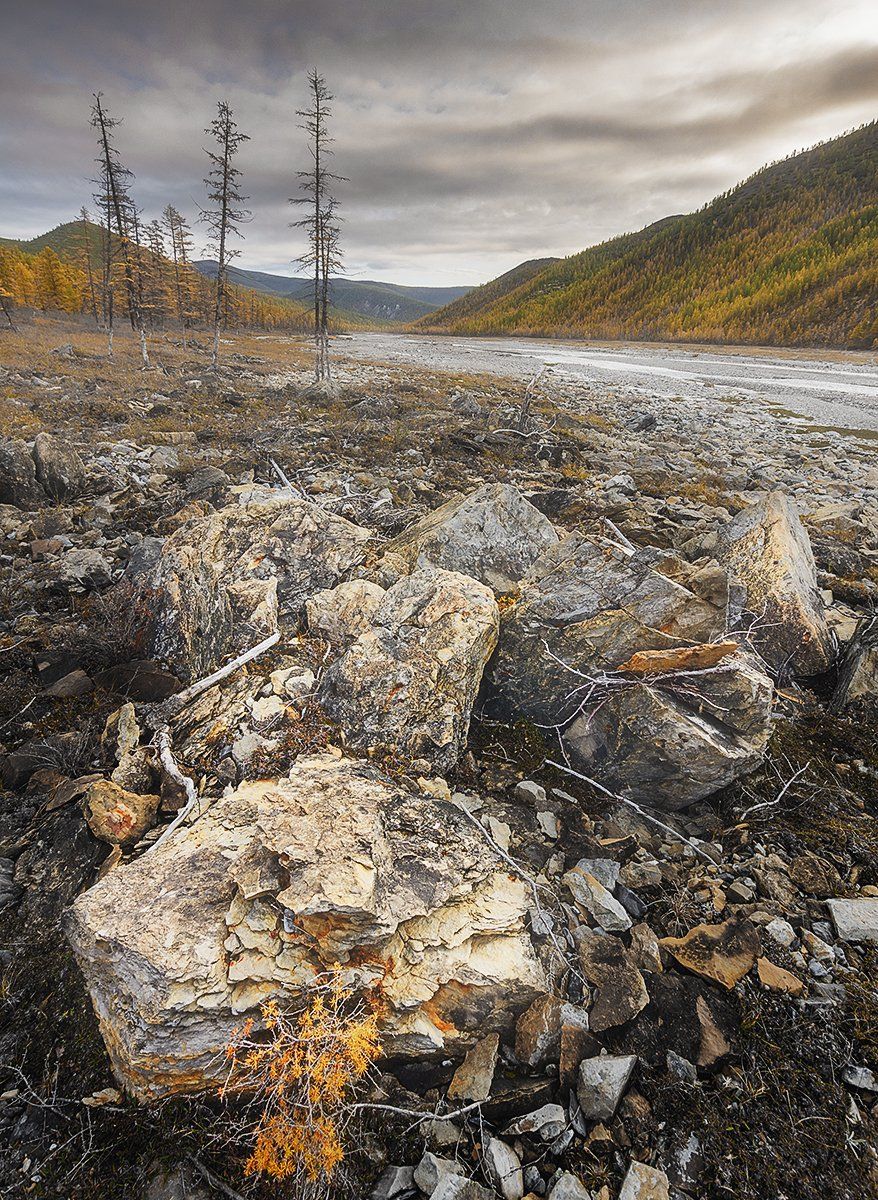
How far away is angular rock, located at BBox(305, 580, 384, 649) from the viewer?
591cm

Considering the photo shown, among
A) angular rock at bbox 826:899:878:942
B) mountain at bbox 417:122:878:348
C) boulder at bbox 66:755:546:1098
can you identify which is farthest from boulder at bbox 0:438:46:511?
mountain at bbox 417:122:878:348

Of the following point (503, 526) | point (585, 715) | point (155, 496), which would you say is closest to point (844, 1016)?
point (585, 715)

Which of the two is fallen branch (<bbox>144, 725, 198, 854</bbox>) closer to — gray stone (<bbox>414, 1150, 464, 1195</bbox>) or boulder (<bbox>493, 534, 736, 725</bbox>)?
gray stone (<bbox>414, 1150, 464, 1195</bbox>)

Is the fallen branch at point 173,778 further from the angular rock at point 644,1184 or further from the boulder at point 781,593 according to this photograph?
the boulder at point 781,593

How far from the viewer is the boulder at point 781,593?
20.7 ft

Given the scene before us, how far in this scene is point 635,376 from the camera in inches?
1534

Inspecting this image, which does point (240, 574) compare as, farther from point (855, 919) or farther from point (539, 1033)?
point (855, 919)

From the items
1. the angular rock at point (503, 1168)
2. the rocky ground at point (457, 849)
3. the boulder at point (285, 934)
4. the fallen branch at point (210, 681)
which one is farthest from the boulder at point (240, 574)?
the angular rock at point (503, 1168)

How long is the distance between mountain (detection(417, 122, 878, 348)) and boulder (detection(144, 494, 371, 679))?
74785mm

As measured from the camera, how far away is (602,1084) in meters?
3.01

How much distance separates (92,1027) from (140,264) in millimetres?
62277

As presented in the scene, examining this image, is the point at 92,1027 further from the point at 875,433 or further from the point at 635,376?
the point at 635,376

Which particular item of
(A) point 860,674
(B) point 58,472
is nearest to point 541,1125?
(A) point 860,674

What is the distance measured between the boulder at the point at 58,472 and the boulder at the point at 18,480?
20cm
